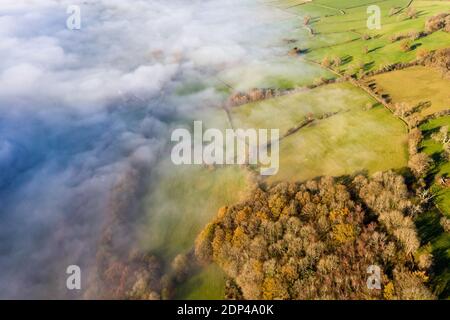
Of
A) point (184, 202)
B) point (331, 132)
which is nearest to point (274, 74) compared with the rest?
point (331, 132)

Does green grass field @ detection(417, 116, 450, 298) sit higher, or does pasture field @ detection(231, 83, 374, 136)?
pasture field @ detection(231, 83, 374, 136)

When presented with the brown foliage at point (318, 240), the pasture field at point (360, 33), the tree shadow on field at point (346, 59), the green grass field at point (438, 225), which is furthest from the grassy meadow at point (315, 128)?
the brown foliage at point (318, 240)

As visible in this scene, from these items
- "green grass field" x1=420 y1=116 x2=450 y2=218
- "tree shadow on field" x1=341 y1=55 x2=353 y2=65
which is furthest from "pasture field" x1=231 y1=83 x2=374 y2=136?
"green grass field" x1=420 y1=116 x2=450 y2=218

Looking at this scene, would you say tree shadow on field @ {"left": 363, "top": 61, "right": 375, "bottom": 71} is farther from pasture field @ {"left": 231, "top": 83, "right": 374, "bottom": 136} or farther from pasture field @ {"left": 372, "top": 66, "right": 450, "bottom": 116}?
pasture field @ {"left": 231, "top": 83, "right": 374, "bottom": 136}

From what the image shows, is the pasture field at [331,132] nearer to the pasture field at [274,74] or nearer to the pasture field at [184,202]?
the pasture field at [274,74]

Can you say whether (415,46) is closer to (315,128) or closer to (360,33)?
(360,33)

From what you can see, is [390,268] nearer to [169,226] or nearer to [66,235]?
[169,226]

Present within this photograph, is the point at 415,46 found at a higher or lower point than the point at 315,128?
higher

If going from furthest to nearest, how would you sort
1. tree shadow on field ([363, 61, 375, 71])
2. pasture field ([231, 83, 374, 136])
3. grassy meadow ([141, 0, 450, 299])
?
tree shadow on field ([363, 61, 375, 71]) < pasture field ([231, 83, 374, 136]) < grassy meadow ([141, 0, 450, 299])
